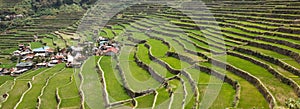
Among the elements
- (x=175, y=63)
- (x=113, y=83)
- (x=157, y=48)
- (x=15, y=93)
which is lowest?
(x=15, y=93)

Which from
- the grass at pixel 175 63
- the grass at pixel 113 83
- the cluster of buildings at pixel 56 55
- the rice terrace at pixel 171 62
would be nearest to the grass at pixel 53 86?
the rice terrace at pixel 171 62

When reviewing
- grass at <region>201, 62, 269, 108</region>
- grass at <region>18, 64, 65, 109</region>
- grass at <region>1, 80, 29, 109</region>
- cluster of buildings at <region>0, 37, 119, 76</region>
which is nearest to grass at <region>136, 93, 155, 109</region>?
grass at <region>201, 62, 269, 108</region>

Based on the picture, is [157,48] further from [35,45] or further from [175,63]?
[35,45]

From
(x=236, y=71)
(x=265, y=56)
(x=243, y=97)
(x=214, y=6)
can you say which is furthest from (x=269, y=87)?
(x=214, y=6)

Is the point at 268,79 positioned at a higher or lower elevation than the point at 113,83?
higher

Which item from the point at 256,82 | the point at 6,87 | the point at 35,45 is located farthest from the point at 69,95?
the point at 35,45

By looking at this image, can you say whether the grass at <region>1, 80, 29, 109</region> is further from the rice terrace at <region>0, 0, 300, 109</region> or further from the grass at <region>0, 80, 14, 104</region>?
the grass at <region>0, 80, 14, 104</region>

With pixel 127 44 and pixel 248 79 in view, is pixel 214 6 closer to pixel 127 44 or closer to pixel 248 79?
pixel 127 44
